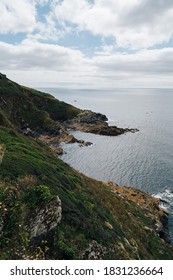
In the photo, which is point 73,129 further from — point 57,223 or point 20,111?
point 57,223

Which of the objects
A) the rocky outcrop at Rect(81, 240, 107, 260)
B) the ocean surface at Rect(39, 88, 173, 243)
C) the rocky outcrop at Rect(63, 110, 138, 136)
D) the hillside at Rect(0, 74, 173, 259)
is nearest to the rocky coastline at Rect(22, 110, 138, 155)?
the rocky outcrop at Rect(63, 110, 138, 136)

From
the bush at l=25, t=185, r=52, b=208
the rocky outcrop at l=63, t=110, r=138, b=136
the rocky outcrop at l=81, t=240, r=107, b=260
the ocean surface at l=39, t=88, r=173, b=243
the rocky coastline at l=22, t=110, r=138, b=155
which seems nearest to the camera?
the bush at l=25, t=185, r=52, b=208

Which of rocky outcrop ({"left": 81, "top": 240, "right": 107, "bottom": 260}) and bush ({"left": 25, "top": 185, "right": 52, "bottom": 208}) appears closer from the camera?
bush ({"left": 25, "top": 185, "right": 52, "bottom": 208})

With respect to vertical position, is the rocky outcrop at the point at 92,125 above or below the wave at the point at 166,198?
above

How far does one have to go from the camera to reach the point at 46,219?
2031cm

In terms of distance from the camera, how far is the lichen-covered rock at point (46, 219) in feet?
63.1

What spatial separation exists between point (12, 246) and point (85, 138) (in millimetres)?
101483

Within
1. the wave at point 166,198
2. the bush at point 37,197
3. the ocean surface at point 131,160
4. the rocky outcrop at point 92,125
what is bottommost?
the wave at point 166,198

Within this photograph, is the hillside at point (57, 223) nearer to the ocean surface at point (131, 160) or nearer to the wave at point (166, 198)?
the wave at point (166, 198)

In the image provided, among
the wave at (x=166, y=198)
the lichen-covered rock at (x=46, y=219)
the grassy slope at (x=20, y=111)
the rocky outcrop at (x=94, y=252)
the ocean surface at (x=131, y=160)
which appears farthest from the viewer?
the grassy slope at (x=20, y=111)

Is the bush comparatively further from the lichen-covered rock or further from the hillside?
the lichen-covered rock

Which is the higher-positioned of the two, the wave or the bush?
the bush

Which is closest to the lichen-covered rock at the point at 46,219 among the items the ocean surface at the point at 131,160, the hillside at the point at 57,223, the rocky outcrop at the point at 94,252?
the hillside at the point at 57,223

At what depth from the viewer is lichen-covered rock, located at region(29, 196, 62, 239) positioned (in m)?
19.2
